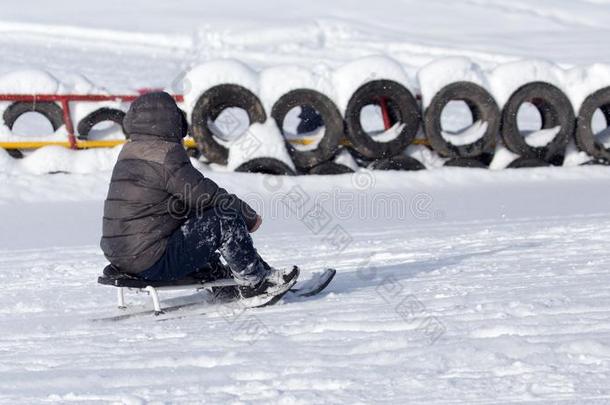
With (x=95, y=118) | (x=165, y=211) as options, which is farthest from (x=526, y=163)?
(x=165, y=211)

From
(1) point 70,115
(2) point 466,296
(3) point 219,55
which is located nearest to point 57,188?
(1) point 70,115

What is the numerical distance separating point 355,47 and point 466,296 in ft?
48.0

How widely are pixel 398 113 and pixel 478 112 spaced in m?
0.82

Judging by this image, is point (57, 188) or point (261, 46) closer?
point (57, 188)

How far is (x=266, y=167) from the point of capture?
33.2 feet

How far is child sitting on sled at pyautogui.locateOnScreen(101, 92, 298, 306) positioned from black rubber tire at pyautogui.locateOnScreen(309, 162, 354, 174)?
4.94m

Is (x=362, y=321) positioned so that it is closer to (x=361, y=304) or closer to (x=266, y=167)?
(x=361, y=304)

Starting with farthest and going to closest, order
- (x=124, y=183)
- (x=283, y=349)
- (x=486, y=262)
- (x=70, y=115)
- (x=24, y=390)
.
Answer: (x=70, y=115) < (x=486, y=262) < (x=124, y=183) < (x=283, y=349) < (x=24, y=390)

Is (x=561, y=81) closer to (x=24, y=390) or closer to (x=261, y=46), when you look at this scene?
(x=24, y=390)

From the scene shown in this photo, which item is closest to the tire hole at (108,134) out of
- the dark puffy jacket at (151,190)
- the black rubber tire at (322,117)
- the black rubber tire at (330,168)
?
the black rubber tire at (322,117)

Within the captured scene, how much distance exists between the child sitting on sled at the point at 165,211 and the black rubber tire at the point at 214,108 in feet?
15.8

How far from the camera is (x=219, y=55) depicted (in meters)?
19.3

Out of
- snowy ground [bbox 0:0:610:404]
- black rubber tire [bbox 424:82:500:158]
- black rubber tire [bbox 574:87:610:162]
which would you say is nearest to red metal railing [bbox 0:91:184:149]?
snowy ground [bbox 0:0:610:404]

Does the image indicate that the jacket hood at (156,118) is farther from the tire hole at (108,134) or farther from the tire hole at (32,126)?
the tire hole at (32,126)
